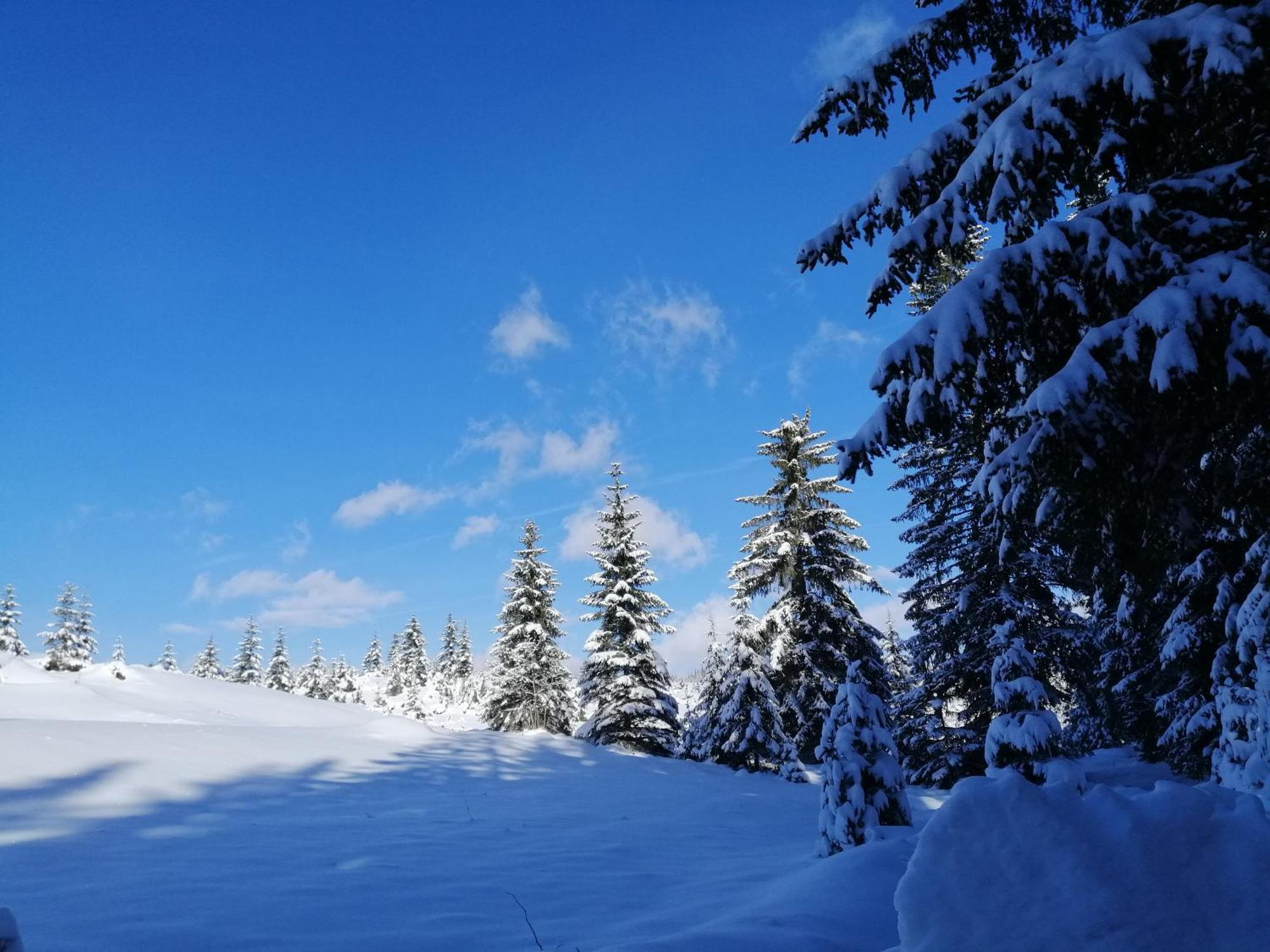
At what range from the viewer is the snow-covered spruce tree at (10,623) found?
4856 centimetres

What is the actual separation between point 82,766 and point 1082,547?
11.2 metres

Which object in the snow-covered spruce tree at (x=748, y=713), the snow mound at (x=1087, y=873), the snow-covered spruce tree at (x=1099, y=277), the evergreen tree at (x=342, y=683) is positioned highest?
the snow-covered spruce tree at (x=1099, y=277)

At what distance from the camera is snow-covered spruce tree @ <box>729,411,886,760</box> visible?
63.9ft

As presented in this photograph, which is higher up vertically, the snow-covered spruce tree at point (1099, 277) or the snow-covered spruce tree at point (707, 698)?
the snow-covered spruce tree at point (1099, 277)

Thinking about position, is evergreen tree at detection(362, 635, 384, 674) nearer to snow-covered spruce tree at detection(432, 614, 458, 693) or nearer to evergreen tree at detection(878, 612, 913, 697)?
snow-covered spruce tree at detection(432, 614, 458, 693)

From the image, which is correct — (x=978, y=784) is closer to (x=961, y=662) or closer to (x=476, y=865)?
(x=476, y=865)

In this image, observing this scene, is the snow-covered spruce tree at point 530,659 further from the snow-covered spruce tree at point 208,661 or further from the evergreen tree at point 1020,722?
the snow-covered spruce tree at point 208,661

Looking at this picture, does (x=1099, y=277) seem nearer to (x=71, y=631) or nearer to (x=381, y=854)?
(x=381, y=854)

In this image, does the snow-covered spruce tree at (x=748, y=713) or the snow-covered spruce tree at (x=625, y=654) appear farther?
the snow-covered spruce tree at (x=625, y=654)

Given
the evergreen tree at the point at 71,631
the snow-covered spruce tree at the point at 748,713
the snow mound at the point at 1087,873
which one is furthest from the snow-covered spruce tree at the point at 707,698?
the evergreen tree at the point at 71,631

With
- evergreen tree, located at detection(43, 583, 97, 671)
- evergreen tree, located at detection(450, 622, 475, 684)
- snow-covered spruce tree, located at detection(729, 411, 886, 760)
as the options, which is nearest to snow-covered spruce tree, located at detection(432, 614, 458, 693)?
evergreen tree, located at detection(450, 622, 475, 684)

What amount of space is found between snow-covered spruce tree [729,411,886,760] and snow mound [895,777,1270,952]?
1700cm

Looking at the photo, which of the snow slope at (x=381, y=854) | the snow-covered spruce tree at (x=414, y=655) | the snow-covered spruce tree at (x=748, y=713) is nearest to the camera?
the snow slope at (x=381, y=854)

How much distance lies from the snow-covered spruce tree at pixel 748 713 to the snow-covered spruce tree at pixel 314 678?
6121 centimetres
